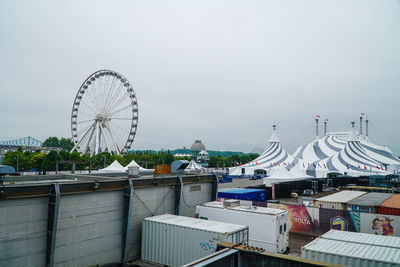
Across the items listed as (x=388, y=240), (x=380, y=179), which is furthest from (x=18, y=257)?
(x=380, y=179)

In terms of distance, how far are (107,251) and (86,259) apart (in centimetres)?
110

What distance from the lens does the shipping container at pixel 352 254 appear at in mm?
8734

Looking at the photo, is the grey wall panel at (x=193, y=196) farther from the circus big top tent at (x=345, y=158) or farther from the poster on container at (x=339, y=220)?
the circus big top tent at (x=345, y=158)

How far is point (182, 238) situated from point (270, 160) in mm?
46928

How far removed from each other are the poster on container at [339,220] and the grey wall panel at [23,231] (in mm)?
15359

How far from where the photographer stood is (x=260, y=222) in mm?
14445

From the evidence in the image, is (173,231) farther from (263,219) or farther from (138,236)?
(263,219)

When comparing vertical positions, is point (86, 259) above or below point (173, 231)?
below

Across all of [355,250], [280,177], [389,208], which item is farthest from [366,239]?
[280,177]

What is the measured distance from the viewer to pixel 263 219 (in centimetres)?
1434

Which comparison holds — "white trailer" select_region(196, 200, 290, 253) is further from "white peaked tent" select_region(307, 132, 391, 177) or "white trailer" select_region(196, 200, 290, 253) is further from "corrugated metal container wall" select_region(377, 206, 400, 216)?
"white peaked tent" select_region(307, 132, 391, 177)

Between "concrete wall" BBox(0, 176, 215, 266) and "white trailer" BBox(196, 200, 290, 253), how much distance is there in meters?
3.43

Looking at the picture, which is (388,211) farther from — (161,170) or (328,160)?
(328,160)

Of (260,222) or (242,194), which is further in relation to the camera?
(242,194)
